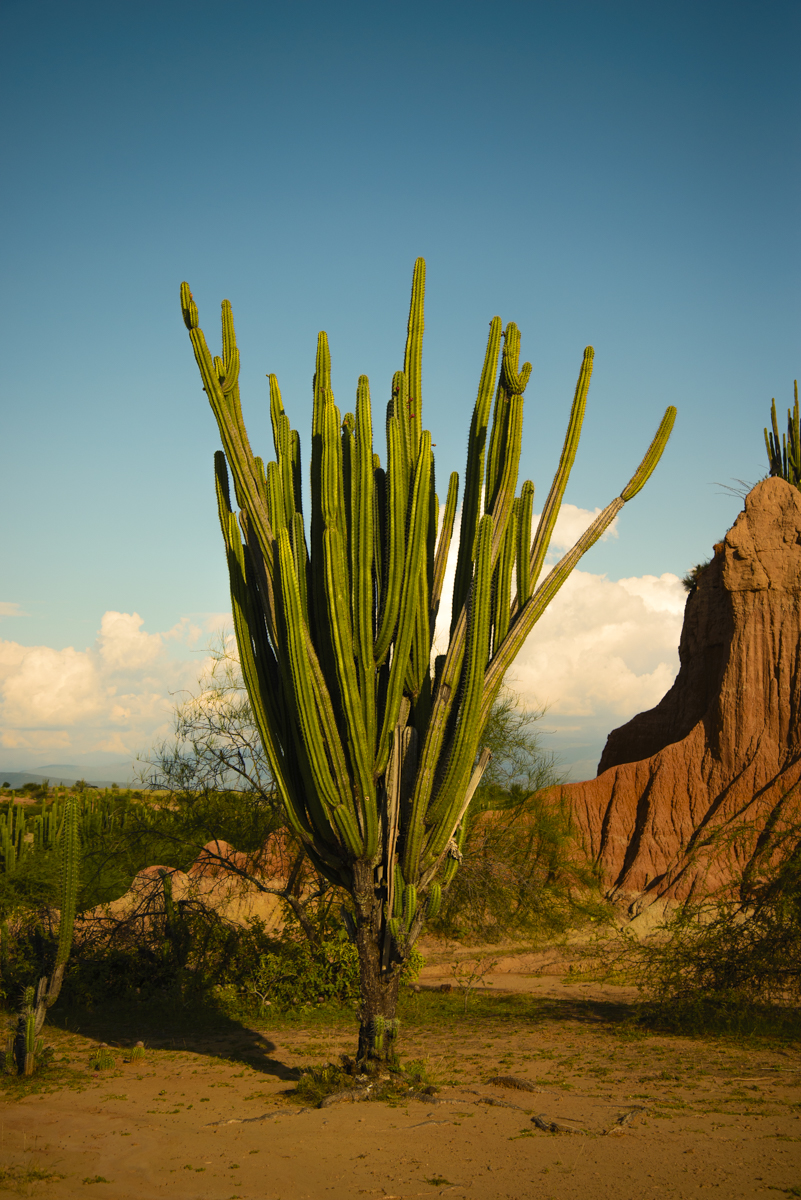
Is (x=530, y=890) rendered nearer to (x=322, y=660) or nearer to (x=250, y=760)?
(x=250, y=760)

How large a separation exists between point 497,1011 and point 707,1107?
4511 mm

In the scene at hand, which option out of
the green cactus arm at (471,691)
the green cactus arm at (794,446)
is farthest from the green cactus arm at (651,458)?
the green cactus arm at (794,446)

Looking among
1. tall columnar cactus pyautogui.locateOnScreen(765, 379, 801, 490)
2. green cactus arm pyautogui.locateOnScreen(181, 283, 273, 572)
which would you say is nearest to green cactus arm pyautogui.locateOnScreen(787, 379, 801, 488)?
tall columnar cactus pyautogui.locateOnScreen(765, 379, 801, 490)

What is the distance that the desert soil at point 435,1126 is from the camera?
14.0ft

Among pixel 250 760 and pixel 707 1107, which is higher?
pixel 250 760

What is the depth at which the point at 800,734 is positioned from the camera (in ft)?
53.3

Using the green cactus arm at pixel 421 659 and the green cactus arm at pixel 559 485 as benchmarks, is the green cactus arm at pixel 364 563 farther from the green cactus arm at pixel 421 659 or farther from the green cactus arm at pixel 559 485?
the green cactus arm at pixel 559 485

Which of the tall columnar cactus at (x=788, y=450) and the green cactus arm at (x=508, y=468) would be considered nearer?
the green cactus arm at (x=508, y=468)

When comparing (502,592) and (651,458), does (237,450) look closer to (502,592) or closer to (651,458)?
(502,592)

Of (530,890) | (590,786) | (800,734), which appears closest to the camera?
(530,890)

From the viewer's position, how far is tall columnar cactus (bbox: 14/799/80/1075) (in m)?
6.71

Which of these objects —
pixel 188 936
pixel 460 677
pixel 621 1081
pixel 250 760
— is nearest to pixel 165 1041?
pixel 188 936

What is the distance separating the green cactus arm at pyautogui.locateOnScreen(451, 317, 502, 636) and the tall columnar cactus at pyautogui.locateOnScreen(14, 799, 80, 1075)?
3.73 metres

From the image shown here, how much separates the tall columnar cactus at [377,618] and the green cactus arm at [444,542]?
0.03 meters
